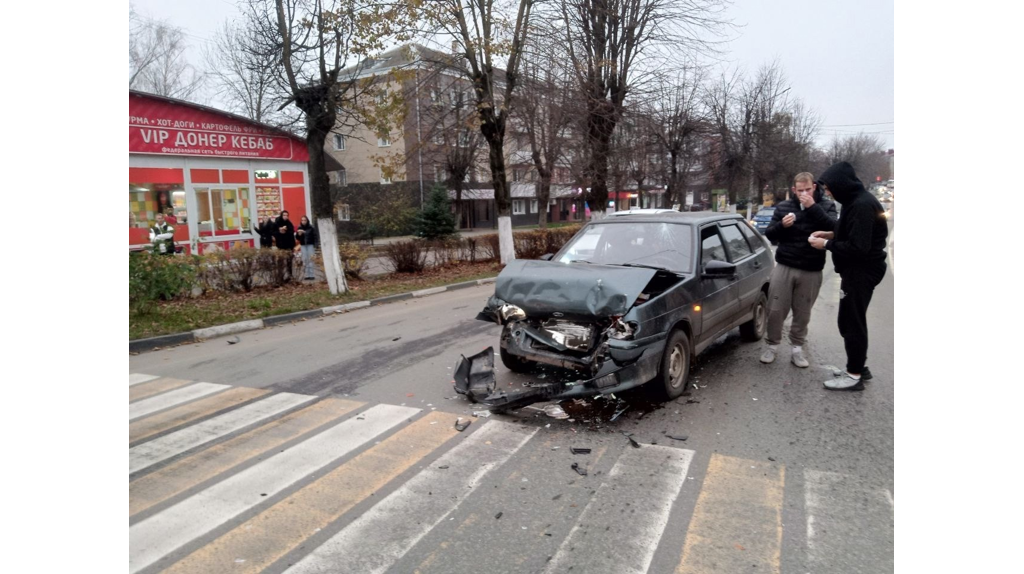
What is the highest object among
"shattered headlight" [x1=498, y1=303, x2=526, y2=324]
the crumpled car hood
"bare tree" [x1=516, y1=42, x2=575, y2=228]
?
"bare tree" [x1=516, y1=42, x2=575, y2=228]

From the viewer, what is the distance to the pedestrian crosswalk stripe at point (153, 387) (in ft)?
20.9

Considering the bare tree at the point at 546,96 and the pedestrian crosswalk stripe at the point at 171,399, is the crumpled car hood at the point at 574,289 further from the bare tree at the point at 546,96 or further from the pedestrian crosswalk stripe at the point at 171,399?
the bare tree at the point at 546,96

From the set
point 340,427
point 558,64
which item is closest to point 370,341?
point 340,427

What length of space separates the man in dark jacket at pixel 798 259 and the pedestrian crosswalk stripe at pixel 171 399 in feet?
19.2

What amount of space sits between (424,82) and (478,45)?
2.15 meters

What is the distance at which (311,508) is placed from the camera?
12.3ft

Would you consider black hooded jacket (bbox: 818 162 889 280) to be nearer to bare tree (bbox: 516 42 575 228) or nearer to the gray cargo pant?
the gray cargo pant

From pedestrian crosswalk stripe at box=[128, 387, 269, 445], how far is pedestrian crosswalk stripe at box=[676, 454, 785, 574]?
427 cm

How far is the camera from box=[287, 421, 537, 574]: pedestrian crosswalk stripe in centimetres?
319

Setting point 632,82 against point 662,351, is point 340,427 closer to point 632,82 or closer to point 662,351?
point 662,351

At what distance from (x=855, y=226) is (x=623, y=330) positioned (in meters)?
2.33

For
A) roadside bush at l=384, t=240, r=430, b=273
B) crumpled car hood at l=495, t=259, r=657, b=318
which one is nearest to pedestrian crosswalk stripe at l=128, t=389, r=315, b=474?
crumpled car hood at l=495, t=259, r=657, b=318

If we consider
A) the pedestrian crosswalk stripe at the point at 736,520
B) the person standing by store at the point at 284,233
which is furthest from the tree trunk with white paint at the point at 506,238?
the pedestrian crosswalk stripe at the point at 736,520

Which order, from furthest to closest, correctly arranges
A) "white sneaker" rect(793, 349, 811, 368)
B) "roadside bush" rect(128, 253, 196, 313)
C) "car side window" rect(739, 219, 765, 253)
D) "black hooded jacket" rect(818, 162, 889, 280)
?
1. "roadside bush" rect(128, 253, 196, 313)
2. "car side window" rect(739, 219, 765, 253)
3. "white sneaker" rect(793, 349, 811, 368)
4. "black hooded jacket" rect(818, 162, 889, 280)
